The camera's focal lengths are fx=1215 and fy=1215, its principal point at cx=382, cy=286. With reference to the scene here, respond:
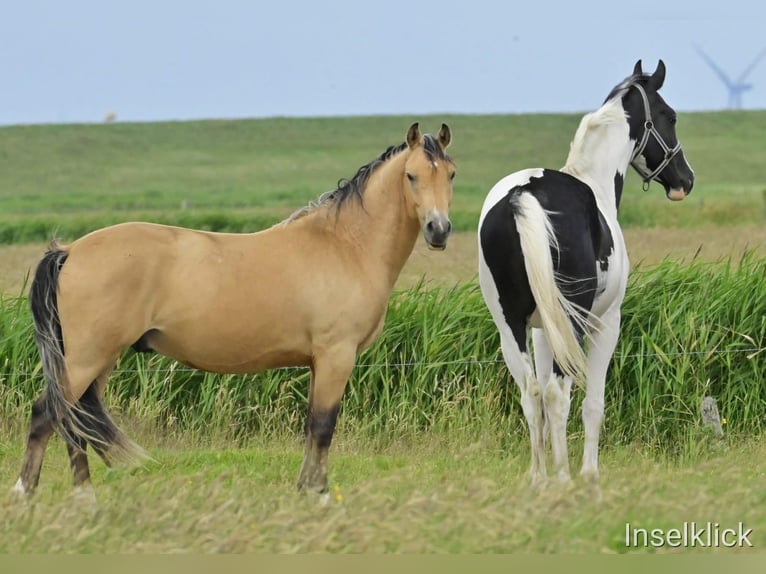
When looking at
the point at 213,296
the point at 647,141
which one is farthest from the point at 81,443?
the point at 647,141

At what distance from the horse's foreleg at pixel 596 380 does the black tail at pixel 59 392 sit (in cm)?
262

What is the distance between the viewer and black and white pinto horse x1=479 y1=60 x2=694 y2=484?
263 inches

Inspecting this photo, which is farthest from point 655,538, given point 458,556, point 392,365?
point 392,365

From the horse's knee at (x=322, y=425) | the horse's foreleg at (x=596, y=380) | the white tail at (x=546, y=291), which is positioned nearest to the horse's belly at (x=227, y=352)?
the horse's knee at (x=322, y=425)

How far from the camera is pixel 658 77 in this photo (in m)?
7.70

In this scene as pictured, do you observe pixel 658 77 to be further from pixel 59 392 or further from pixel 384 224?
pixel 59 392

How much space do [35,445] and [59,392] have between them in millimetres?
310

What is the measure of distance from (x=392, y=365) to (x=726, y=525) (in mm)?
3796

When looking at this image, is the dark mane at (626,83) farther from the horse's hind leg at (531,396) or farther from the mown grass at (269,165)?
the mown grass at (269,165)

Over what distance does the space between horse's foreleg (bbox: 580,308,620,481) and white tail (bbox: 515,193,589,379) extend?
53cm

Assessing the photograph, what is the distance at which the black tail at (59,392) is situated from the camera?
627 centimetres

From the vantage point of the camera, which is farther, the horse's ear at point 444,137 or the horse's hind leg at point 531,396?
the horse's hind leg at point 531,396

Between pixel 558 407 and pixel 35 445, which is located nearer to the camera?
pixel 35 445

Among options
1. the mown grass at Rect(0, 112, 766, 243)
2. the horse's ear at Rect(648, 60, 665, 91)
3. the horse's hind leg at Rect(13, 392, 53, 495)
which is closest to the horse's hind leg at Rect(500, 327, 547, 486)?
the horse's ear at Rect(648, 60, 665, 91)
